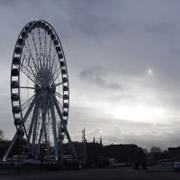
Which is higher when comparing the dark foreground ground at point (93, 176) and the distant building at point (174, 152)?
the distant building at point (174, 152)

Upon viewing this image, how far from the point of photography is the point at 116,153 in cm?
16912

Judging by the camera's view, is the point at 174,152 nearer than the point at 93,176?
No

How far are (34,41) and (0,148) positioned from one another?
6262 centimetres

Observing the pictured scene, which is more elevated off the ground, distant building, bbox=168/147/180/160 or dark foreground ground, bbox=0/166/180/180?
distant building, bbox=168/147/180/160

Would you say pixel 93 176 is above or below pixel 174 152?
below

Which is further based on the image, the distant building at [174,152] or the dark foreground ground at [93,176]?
the distant building at [174,152]

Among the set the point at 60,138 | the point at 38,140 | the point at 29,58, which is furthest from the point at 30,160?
the point at 29,58

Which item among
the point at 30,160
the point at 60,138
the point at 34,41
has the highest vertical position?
the point at 34,41

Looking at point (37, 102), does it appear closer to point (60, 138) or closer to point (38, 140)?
point (38, 140)

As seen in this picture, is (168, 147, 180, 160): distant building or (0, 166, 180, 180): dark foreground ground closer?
(0, 166, 180, 180): dark foreground ground

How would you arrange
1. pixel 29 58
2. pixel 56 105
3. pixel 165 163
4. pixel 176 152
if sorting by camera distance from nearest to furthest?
1. pixel 29 58
2. pixel 56 105
3. pixel 165 163
4. pixel 176 152

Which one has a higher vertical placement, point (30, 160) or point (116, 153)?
point (116, 153)

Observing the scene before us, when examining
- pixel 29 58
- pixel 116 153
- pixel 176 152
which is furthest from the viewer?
pixel 176 152

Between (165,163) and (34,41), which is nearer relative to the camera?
(34,41)
